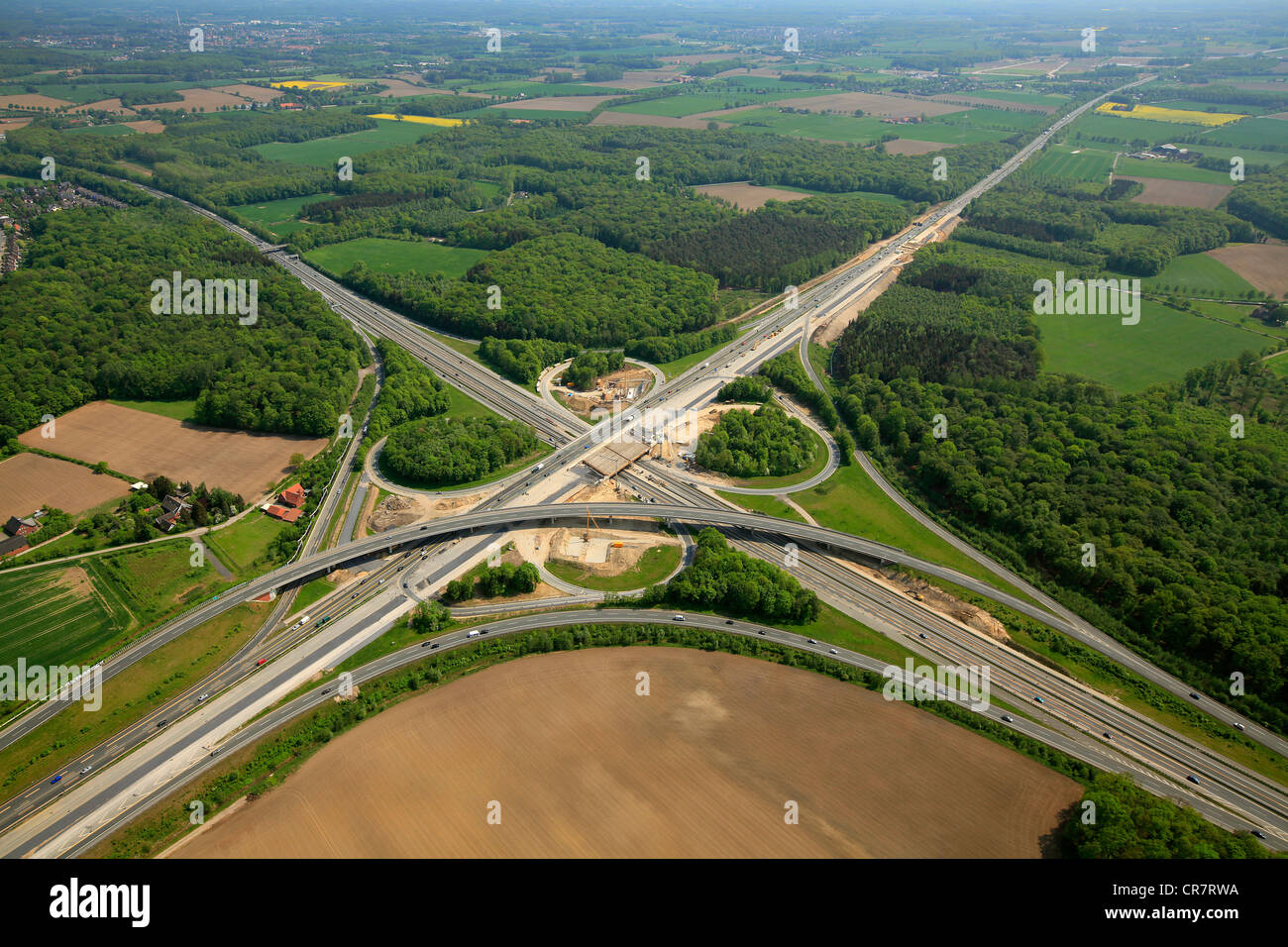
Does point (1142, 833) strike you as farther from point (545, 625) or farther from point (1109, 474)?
point (545, 625)

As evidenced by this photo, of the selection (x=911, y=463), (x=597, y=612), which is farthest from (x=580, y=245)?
(x=597, y=612)

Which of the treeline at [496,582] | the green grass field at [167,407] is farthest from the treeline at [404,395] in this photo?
the treeline at [496,582]

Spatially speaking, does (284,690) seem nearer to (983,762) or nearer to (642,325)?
(983,762)

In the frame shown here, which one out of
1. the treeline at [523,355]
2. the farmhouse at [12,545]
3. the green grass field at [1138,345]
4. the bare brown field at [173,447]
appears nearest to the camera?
the farmhouse at [12,545]

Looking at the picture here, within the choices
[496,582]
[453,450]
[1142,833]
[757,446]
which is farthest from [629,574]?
[1142,833]

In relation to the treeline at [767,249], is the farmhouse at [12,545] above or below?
below

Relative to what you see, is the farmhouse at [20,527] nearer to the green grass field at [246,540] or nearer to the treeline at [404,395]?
the green grass field at [246,540]
